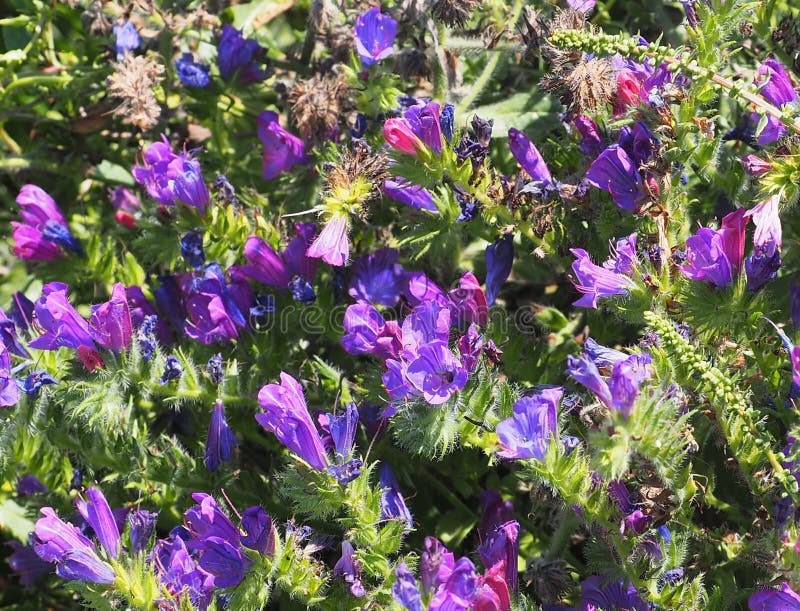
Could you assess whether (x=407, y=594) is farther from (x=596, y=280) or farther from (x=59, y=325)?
(x=59, y=325)

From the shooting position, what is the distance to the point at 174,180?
2.72 meters

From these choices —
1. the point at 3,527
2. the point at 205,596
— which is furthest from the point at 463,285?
the point at 3,527

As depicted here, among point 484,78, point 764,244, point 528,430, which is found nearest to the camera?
point 528,430

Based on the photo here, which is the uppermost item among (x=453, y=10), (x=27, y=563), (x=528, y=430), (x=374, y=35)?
(x=453, y=10)

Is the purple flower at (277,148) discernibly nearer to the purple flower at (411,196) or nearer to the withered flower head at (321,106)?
the withered flower head at (321,106)

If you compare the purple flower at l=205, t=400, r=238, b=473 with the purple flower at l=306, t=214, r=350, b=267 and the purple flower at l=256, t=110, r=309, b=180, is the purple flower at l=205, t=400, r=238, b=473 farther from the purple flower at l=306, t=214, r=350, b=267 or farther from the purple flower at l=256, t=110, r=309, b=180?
the purple flower at l=256, t=110, r=309, b=180

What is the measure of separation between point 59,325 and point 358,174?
0.91 m

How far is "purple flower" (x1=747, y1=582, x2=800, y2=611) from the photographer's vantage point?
6.56 feet

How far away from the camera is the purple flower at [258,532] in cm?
219

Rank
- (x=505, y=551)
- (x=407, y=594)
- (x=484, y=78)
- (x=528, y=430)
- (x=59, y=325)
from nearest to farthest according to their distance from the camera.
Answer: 1. (x=407, y=594)
2. (x=528, y=430)
3. (x=505, y=551)
4. (x=59, y=325)
5. (x=484, y=78)

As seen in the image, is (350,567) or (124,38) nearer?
(350,567)

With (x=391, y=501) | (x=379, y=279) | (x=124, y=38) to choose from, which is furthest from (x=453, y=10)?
(x=391, y=501)

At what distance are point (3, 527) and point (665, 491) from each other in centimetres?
236

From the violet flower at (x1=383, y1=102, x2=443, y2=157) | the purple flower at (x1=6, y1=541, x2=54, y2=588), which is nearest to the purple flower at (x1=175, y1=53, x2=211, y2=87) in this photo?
the violet flower at (x1=383, y1=102, x2=443, y2=157)
